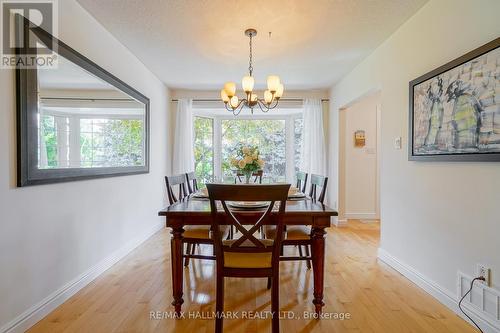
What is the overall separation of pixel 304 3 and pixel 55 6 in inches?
72.6

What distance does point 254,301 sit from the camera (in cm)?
205

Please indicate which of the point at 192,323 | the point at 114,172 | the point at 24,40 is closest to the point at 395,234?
the point at 192,323

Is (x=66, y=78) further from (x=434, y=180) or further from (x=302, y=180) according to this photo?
(x=434, y=180)

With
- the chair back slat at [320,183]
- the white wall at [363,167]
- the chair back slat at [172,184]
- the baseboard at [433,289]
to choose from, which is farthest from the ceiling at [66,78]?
the white wall at [363,167]

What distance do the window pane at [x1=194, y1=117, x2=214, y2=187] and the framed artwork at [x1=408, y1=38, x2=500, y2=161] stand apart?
11.7 feet

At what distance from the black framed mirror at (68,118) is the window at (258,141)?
84.2 inches

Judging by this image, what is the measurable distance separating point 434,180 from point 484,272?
0.72 metres

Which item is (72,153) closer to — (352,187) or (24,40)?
(24,40)

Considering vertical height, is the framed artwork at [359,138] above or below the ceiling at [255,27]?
below

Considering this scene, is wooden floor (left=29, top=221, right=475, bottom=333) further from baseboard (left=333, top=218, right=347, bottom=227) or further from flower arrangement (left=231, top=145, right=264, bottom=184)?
baseboard (left=333, top=218, right=347, bottom=227)

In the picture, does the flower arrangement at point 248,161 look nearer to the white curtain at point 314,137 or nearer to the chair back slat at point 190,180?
the chair back slat at point 190,180

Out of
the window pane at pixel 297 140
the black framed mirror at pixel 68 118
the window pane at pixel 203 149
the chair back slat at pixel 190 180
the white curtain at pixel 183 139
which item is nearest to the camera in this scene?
the black framed mirror at pixel 68 118

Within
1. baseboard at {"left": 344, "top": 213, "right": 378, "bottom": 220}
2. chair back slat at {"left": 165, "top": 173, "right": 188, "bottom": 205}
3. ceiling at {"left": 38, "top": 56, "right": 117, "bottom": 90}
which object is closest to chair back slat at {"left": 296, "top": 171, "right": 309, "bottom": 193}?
chair back slat at {"left": 165, "top": 173, "right": 188, "bottom": 205}

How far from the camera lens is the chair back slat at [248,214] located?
1.46 meters
